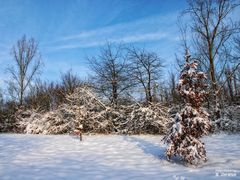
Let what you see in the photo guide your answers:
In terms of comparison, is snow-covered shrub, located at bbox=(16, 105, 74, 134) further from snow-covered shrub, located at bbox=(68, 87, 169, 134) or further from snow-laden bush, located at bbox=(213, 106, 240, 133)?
snow-laden bush, located at bbox=(213, 106, 240, 133)

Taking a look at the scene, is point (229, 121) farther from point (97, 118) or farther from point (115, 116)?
point (97, 118)

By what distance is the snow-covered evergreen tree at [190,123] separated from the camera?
7.69m

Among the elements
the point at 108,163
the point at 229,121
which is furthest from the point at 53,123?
the point at 229,121

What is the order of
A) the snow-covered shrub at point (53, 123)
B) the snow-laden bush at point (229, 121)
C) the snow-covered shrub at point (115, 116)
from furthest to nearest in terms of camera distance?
the snow-covered shrub at point (53, 123)
the snow-covered shrub at point (115, 116)
the snow-laden bush at point (229, 121)

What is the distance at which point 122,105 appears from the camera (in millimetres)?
17062

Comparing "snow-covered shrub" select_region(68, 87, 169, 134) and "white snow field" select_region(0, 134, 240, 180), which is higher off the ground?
"snow-covered shrub" select_region(68, 87, 169, 134)

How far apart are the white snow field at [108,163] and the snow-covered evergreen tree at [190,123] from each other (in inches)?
14.8

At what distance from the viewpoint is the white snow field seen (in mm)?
6538

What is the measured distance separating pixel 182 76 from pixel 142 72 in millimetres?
10786

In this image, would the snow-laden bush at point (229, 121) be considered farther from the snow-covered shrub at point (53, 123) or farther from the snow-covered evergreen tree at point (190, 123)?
the snow-covered shrub at point (53, 123)

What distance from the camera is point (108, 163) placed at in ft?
26.1

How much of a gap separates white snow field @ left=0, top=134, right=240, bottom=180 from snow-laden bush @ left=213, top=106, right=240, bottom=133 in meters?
4.83

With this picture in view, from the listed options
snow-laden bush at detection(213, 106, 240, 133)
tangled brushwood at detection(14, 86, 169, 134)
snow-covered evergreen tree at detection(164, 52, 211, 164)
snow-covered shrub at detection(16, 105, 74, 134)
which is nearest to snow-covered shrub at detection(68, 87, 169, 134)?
tangled brushwood at detection(14, 86, 169, 134)

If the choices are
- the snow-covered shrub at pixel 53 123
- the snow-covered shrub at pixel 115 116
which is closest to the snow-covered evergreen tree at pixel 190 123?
the snow-covered shrub at pixel 115 116
